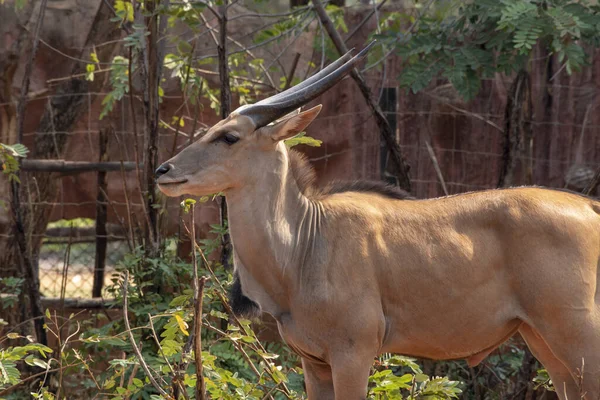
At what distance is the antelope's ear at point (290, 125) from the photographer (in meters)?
4.05

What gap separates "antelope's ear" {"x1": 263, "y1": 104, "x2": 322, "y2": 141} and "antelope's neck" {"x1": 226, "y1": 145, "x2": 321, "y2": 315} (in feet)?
0.44

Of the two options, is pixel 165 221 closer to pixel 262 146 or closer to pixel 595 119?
pixel 262 146

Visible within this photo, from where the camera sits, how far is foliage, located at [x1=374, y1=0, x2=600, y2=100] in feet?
18.0

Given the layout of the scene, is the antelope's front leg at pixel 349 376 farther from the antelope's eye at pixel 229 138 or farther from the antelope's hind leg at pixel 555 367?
the antelope's eye at pixel 229 138

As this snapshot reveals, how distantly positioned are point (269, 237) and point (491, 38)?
252 centimetres

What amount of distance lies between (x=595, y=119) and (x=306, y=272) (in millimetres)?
5064

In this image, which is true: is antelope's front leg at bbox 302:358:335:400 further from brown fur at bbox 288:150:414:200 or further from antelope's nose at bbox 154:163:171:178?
antelope's nose at bbox 154:163:171:178

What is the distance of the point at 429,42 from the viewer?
19.8ft

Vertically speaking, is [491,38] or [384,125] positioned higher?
[491,38]

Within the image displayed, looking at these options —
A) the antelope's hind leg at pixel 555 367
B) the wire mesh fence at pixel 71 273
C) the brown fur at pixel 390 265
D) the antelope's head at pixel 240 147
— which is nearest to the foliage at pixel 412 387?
the brown fur at pixel 390 265

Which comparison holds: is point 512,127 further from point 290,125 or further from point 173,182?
point 173,182

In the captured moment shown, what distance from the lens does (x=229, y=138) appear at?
4051 millimetres

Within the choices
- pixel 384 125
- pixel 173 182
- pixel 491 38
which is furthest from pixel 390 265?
pixel 491 38

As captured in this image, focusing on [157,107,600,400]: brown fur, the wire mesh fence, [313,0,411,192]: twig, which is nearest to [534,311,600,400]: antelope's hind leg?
[157,107,600,400]: brown fur
